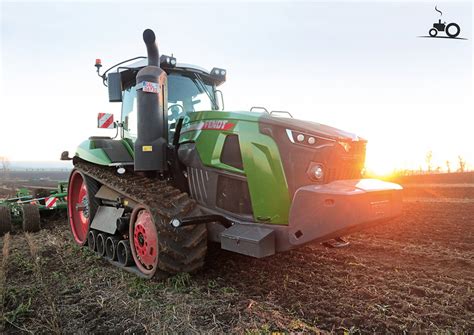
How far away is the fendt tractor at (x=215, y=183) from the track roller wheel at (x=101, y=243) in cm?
5

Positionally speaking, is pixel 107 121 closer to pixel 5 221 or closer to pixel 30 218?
pixel 30 218

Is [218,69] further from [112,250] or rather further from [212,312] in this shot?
[212,312]

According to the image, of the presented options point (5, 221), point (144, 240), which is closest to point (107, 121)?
point (144, 240)

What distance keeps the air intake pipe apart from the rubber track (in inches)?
11.8

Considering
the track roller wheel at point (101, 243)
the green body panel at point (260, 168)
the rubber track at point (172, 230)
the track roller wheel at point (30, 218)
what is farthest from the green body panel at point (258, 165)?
the track roller wheel at point (30, 218)

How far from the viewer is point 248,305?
3.69 meters

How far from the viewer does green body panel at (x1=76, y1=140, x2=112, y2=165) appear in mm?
5578

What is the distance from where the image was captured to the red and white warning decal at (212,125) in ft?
14.3

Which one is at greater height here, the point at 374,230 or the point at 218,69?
the point at 218,69

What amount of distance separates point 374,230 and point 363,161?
3204mm

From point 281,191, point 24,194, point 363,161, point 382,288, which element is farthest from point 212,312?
point 24,194

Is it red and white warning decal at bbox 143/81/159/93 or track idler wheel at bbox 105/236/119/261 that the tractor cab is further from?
track idler wheel at bbox 105/236/119/261

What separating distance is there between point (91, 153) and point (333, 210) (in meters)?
3.75

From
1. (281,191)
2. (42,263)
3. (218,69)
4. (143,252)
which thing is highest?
(218,69)
